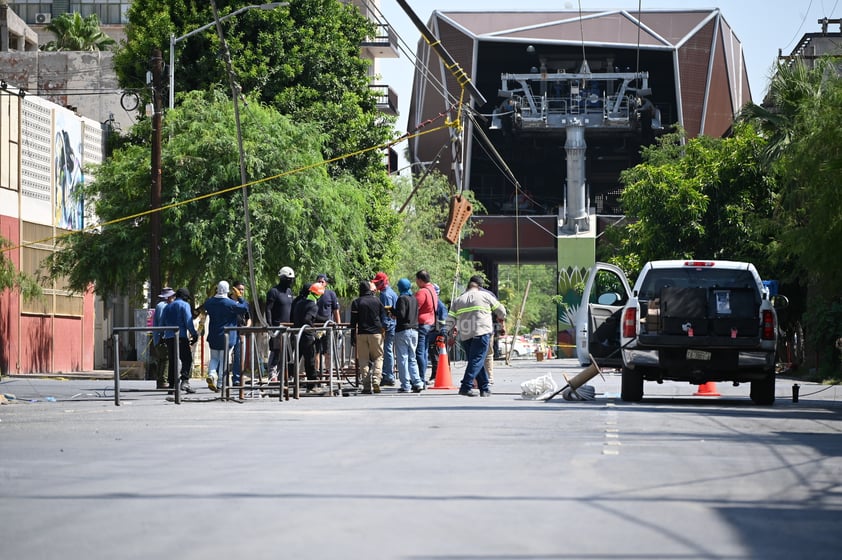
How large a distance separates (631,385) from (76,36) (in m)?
55.4

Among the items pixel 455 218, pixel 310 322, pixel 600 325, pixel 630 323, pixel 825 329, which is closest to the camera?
pixel 630 323

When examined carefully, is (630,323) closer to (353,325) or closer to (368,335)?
(368,335)

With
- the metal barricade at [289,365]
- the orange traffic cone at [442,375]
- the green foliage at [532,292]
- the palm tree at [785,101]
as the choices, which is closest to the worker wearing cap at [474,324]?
the metal barricade at [289,365]

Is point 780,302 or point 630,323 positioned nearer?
point 630,323

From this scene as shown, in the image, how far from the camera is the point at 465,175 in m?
84.4

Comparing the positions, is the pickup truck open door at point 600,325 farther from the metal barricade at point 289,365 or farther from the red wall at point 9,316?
the red wall at point 9,316

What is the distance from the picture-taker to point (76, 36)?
71.3 meters

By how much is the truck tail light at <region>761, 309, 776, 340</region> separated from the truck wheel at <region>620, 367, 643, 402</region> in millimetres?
1845

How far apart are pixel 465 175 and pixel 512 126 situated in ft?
12.8

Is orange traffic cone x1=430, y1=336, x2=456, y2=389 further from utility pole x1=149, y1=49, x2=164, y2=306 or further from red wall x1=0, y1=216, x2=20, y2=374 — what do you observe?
red wall x1=0, y1=216, x2=20, y2=374

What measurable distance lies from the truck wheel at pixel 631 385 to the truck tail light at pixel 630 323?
61 cm

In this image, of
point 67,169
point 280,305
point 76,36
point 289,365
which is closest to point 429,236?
point 76,36

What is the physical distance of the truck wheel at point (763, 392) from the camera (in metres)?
20.9

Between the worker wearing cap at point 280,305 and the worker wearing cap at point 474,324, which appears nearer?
the worker wearing cap at point 474,324
